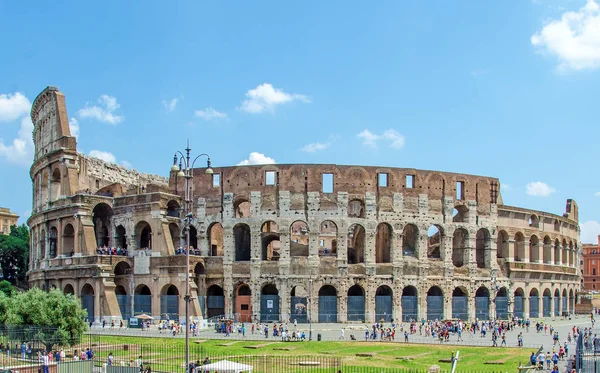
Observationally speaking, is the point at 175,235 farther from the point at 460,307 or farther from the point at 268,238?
the point at 460,307

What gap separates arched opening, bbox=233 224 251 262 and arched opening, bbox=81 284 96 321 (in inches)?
427

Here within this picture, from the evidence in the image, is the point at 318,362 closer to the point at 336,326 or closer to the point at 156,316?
the point at 336,326

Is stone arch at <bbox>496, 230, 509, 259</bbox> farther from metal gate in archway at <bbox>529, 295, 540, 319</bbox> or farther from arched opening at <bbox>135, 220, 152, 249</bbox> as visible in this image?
arched opening at <bbox>135, 220, 152, 249</bbox>

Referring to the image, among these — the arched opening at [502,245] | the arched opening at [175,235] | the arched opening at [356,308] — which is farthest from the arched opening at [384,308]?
the arched opening at [175,235]

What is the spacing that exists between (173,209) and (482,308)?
2519 cm

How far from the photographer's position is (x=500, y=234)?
59.0 m

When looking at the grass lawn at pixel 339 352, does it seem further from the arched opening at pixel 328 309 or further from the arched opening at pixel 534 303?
the arched opening at pixel 534 303

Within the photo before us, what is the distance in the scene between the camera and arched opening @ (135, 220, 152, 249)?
171 feet

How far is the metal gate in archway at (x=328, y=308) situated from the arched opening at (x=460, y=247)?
1175 cm

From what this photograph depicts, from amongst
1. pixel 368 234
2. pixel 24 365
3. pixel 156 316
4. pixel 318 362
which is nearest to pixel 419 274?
pixel 368 234

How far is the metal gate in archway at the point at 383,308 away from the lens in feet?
169

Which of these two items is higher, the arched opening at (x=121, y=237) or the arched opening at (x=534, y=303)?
the arched opening at (x=121, y=237)

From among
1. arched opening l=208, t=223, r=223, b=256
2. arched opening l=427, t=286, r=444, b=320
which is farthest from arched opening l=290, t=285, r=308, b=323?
arched opening l=427, t=286, r=444, b=320

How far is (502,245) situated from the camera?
58.8m
